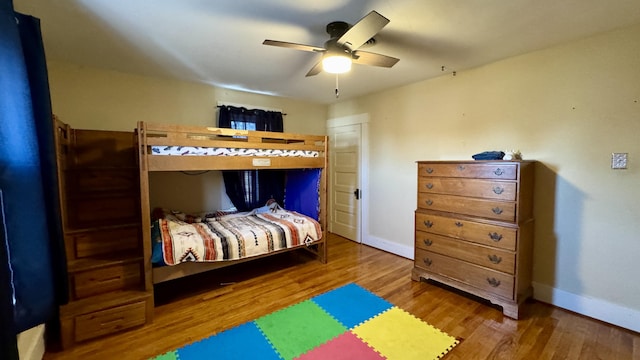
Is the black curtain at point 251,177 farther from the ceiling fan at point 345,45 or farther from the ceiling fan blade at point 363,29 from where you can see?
the ceiling fan blade at point 363,29

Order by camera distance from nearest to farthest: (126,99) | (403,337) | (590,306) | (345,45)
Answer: (345,45)
(403,337)
(590,306)
(126,99)

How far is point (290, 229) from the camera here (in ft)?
9.86

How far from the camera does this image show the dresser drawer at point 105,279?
2021 millimetres

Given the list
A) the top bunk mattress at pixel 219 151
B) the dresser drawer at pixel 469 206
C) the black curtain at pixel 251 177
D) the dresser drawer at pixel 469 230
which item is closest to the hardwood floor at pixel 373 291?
the dresser drawer at pixel 469 230

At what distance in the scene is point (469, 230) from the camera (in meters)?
2.45

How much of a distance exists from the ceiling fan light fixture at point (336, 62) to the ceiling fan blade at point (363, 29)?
79mm

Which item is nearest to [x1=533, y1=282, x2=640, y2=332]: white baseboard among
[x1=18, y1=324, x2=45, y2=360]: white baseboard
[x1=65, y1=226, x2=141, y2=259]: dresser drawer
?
[x1=65, y1=226, x2=141, y2=259]: dresser drawer

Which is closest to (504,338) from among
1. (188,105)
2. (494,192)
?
(494,192)

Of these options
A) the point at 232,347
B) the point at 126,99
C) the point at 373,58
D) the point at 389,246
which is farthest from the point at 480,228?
the point at 126,99

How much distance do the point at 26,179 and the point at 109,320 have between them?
1.27m

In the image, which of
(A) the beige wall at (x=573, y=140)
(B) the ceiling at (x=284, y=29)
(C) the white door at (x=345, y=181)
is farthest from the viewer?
(C) the white door at (x=345, y=181)

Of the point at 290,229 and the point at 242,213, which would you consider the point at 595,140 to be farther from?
the point at 242,213

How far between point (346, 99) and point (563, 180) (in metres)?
2.96

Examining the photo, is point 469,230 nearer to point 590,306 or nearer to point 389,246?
point 590,306
